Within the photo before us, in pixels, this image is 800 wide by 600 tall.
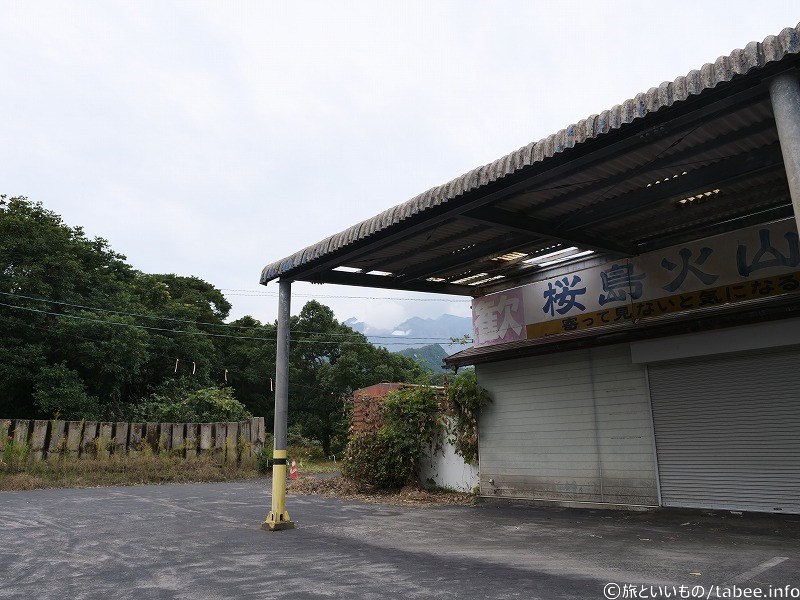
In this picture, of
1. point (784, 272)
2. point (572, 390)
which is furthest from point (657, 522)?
point (784, 272)

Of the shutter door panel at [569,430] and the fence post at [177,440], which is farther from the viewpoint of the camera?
the fence post at [177,440]

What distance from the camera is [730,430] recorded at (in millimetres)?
8219

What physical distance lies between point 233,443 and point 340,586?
51.0 ft

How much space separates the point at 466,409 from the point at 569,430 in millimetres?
2229

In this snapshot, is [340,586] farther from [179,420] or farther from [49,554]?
[179,420]

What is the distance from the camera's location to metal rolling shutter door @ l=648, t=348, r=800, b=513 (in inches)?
302

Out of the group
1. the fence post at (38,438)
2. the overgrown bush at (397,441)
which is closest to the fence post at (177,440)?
the fence post at (38,438)

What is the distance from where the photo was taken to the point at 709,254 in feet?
28.3

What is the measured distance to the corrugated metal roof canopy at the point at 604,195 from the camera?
4.57m

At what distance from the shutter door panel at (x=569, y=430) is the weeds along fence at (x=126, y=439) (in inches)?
423

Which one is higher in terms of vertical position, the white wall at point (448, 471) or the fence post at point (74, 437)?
the fence post at point (74, 437)

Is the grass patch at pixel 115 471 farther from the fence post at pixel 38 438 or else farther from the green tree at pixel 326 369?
the green tree at pixel 326 369

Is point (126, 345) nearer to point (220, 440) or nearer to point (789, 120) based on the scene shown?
point (220, 440)

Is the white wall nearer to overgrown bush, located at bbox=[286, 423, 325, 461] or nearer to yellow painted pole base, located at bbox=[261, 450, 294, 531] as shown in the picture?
yellow painted pole base, located at bbox=[261, 450, 294, 531]
